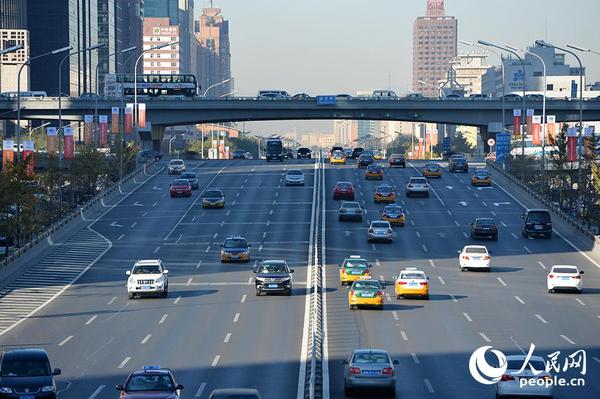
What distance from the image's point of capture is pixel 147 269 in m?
54.5

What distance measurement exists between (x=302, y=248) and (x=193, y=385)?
36.6m

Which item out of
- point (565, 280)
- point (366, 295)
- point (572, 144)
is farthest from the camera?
point (572, 144)

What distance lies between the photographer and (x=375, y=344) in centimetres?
4138

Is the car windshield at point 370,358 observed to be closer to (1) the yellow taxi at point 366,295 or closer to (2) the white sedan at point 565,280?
(1) the yellow taxi at point 366,295

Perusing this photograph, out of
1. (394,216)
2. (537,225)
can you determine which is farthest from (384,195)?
(537,225)

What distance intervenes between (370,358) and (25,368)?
8.40 metres

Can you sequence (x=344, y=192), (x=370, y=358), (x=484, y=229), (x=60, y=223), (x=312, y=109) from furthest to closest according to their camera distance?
(x=312, y=109) → (x=344, y=192) → (x=60, y=223) → (x=484, y=229) → (x=370, y=358)

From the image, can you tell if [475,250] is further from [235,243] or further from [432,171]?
[432,171]

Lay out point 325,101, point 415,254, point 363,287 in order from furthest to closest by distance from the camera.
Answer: point 325,101, point 415,254, point 363,287

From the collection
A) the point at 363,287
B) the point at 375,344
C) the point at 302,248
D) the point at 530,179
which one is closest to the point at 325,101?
the point at 530,179

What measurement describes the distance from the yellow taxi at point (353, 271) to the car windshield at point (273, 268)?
3.59 meters

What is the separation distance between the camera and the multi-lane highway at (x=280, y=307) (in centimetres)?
3716

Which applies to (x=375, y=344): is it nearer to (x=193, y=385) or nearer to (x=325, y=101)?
(x=193, y=385)

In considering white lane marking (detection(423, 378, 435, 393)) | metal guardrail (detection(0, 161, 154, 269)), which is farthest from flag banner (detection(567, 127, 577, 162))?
white lane marking (detection(423, 378, 435, 393))
